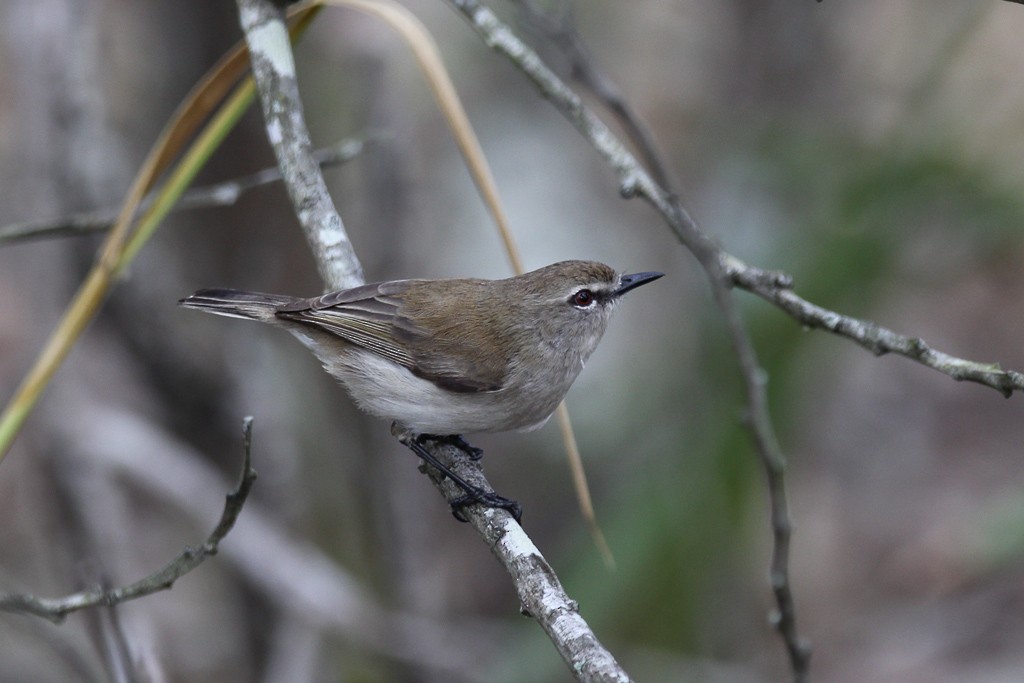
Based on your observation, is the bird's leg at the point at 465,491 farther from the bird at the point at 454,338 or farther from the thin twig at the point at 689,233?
the thin twig at the point at 689,233

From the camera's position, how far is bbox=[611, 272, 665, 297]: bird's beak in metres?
4.37

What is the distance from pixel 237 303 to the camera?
14.6 feet

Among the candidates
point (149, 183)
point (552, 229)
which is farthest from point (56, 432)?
point (552, 229)

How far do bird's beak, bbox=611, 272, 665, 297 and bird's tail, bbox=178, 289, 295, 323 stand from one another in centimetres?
147

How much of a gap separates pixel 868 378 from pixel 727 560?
4335mm

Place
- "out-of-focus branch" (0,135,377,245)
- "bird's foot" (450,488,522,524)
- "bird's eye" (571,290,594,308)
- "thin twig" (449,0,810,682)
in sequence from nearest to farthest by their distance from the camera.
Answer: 1. "thin twig" (449,0,810,682)
2. "bird's foot" (450,488,522,524)
3. "out-of-focus branch" (0,135,377,245)
4. "bird's eye" (571,290,594,308)

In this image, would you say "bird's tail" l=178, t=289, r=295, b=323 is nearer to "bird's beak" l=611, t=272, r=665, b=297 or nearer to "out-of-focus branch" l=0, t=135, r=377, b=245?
"out-of-focus branch" l=0, t=135, r=377, b=245

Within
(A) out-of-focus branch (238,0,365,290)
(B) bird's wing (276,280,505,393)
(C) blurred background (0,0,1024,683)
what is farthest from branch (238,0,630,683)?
(C) blurred background (0,0,1024,683)

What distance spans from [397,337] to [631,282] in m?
1.08

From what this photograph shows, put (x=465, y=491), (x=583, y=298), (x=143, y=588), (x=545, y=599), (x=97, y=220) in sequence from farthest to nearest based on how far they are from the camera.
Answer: (x=583, y=298) < (x=97, y=220) < (x=465, y=491) < (x=143, y=588) < (x=545, y=599)

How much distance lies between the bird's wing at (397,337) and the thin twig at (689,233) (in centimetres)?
118

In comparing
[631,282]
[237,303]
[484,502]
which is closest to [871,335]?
[484,502]

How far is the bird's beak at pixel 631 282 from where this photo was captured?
4371 millimetres

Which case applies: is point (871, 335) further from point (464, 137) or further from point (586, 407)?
point (586, 407)
